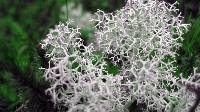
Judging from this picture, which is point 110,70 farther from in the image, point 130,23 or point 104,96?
point 104,96

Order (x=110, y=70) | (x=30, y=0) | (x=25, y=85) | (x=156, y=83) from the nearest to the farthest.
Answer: (x=25, y=85) → (x=156, y=83) → (x=110, y=70) → (x=30, y=0)

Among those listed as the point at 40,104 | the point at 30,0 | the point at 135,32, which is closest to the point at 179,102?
the point at 135,32

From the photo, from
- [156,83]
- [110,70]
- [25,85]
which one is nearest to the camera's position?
[25,85]

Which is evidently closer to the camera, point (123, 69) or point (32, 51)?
point (123, 69)
